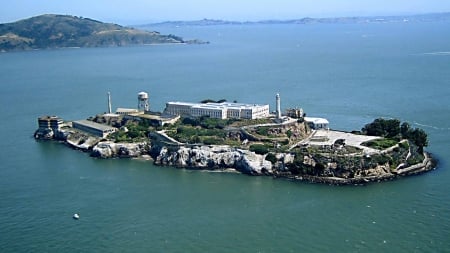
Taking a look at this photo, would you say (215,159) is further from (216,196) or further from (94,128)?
(94,128)

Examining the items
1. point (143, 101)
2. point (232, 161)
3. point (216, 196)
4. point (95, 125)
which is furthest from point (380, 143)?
point (95, 125)

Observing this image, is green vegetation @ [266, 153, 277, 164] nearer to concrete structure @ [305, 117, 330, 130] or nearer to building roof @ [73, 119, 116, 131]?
concrete structure @ [305, 117, 330, 130]

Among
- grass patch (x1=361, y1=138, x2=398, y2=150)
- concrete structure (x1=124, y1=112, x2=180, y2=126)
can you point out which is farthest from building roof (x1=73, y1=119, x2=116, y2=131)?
grass patch (x1=361, y1=138, x2=398, y2=150)

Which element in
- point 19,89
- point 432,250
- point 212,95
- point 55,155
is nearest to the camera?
point 432,250

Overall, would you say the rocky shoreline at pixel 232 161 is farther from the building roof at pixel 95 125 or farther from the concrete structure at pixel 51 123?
the concrete structure at pixel 51 123

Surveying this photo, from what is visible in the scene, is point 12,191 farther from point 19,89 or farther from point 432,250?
point 19,89

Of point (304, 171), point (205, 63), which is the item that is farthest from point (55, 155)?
point (205, 63)
